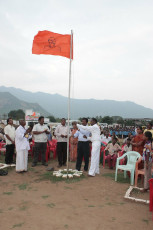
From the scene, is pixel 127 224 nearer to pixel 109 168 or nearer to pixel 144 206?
pixel 144 206

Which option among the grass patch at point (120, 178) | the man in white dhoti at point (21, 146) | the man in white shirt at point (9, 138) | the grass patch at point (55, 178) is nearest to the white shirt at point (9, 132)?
the man in white shirt at point (9, 138)

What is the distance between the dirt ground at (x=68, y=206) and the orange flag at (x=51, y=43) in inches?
149

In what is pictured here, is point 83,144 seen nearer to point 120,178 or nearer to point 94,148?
point 94,148

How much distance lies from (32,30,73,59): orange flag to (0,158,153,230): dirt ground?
377 centimetres

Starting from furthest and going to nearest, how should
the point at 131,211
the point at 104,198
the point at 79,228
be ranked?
the point at 104,198
the point at 131,211
the point at 79,228

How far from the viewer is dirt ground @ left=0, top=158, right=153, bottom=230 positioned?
317 cm

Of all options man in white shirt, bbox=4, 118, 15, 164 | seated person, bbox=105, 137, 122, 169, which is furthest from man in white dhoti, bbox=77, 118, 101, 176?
man in white shirt, bbox=4, 118, 15, 164

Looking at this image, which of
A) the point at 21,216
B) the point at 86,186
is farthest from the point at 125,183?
the point at 21,216

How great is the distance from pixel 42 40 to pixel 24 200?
433 cm

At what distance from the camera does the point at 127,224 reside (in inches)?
126

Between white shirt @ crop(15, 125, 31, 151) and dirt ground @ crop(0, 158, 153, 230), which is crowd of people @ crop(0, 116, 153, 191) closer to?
white shirt @ crop(15, 125, 31, 151)

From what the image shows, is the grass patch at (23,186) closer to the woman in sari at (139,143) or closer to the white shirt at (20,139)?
the white shirt at (20,139)

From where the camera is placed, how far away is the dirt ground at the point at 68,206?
10.4 ft

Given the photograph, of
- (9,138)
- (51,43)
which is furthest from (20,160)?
(51,43)
